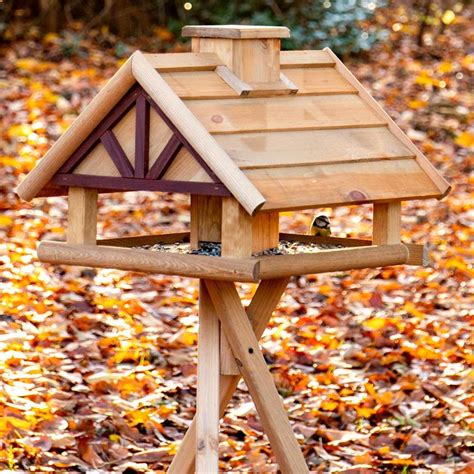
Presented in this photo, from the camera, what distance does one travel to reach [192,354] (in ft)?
15.6

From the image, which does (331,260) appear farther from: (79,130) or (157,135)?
(79,130)

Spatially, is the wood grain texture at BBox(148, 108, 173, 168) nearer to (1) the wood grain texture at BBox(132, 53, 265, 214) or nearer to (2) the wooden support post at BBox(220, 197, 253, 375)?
(1) the wood grain texture at BBox(132, 53, 265, 214)

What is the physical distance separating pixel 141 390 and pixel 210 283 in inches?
64.6

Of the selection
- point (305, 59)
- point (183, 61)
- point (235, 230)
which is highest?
point (305, 59)

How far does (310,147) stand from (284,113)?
0.11 m

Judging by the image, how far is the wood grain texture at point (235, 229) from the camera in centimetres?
253

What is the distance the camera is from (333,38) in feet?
32.9

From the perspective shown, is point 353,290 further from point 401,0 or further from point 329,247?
point 401,0


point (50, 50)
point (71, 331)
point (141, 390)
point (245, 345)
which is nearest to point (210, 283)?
point (245, 345)

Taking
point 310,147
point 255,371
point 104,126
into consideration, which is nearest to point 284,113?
point 310,147

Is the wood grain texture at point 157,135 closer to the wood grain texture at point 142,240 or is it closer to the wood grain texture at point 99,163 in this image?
the wood grain texture at point 99,163

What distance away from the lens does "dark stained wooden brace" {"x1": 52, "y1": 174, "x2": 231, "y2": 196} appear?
2.53m

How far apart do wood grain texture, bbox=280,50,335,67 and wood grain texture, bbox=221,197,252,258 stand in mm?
606

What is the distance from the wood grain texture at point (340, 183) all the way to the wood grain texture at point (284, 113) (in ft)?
0.40
